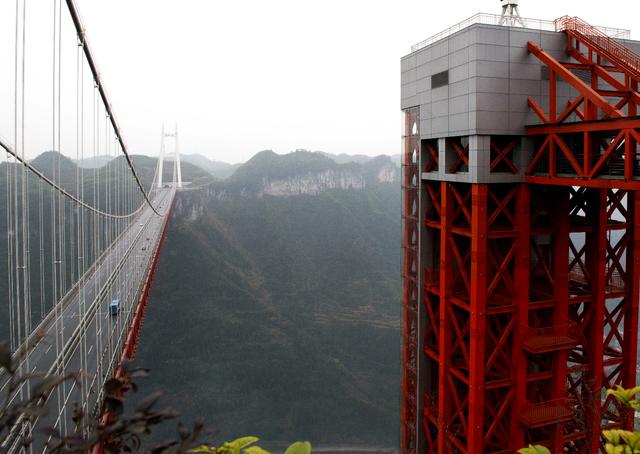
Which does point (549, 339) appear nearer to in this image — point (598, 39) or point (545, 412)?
point (545, 412)

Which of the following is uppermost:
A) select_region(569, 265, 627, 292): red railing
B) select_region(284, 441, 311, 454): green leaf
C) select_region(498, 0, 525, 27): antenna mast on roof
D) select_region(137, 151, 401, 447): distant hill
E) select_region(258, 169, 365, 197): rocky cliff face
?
select_region(258, 169, 365, 197): rocky cliff face

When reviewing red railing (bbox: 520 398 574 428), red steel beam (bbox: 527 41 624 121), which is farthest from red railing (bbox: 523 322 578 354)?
red steel beam (bbox: 527 41 624 121)

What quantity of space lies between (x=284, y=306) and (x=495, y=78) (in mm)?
66167

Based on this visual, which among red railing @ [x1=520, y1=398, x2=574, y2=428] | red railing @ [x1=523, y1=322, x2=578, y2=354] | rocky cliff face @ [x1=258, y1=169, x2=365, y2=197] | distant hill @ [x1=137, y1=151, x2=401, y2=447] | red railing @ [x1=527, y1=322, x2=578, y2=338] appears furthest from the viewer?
rocky cliff face @ [x1=258, y1=169, x2=365, y2=197]

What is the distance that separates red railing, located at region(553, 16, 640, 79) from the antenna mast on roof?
0.83 metres

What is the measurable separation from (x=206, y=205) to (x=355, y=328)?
37592mm

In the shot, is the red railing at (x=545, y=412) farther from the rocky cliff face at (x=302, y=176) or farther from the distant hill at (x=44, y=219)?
the rocky cliff face at (x=302, y=176)

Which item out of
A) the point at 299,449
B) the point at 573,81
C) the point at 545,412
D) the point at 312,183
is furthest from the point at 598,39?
the point at 312,183

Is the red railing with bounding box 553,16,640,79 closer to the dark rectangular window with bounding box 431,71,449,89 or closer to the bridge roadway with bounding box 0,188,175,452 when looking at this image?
the dark rectangular window with bounding box 431,71,449,89

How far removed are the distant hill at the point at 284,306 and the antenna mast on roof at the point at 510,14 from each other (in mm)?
40048

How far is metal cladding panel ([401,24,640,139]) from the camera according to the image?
10.7m

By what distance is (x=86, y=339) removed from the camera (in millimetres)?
19844

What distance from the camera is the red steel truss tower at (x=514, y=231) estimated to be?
35.4 ft

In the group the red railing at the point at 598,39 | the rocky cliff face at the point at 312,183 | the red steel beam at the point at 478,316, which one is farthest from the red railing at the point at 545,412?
the rocky cliff face at the point at 312,183
